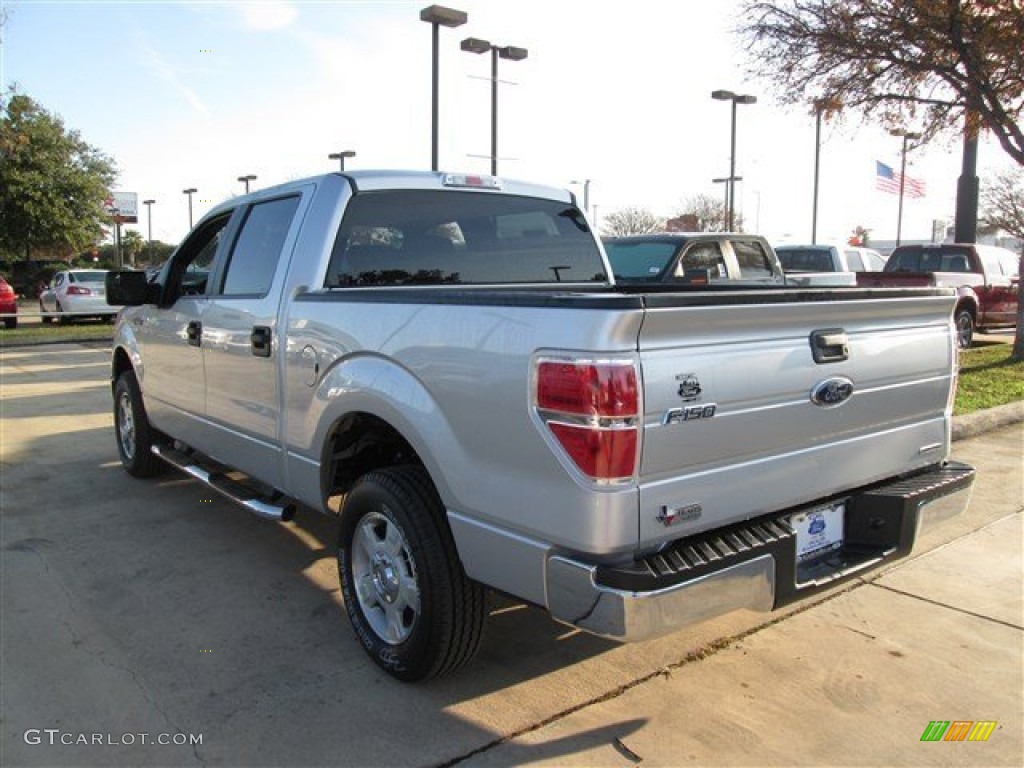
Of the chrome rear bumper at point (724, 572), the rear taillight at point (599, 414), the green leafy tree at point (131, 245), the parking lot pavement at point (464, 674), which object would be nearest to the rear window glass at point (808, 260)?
the parking lot pavement at point (464, 674)

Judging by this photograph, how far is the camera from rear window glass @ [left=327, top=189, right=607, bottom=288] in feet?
12.9

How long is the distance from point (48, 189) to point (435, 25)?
24656mm

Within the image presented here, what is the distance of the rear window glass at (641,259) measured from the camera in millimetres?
9516

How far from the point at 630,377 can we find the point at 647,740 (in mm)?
1397

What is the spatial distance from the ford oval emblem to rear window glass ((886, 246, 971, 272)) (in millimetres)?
14330

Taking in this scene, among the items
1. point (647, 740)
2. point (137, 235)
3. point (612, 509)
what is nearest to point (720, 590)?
point (612, 509)

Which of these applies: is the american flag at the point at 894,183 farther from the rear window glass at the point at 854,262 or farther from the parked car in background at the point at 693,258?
the parked car in background at the point at 693,258

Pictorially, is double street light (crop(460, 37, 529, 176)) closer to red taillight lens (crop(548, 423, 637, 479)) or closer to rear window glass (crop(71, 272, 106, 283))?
rear window glass (crop(71, 272, 106, 283))

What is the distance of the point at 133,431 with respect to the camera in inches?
242

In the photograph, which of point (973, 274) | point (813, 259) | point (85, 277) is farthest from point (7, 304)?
point (973, 274)

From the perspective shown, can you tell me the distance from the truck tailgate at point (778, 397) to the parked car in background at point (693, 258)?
5866 mm

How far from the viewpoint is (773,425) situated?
2781 mm

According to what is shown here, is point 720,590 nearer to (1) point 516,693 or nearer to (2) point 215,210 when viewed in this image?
(1) point 516,693

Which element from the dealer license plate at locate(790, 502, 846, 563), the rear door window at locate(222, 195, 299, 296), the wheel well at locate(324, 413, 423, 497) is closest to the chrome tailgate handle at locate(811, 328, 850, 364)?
the dealer license plate at locate(790, 502, 846, 563)
